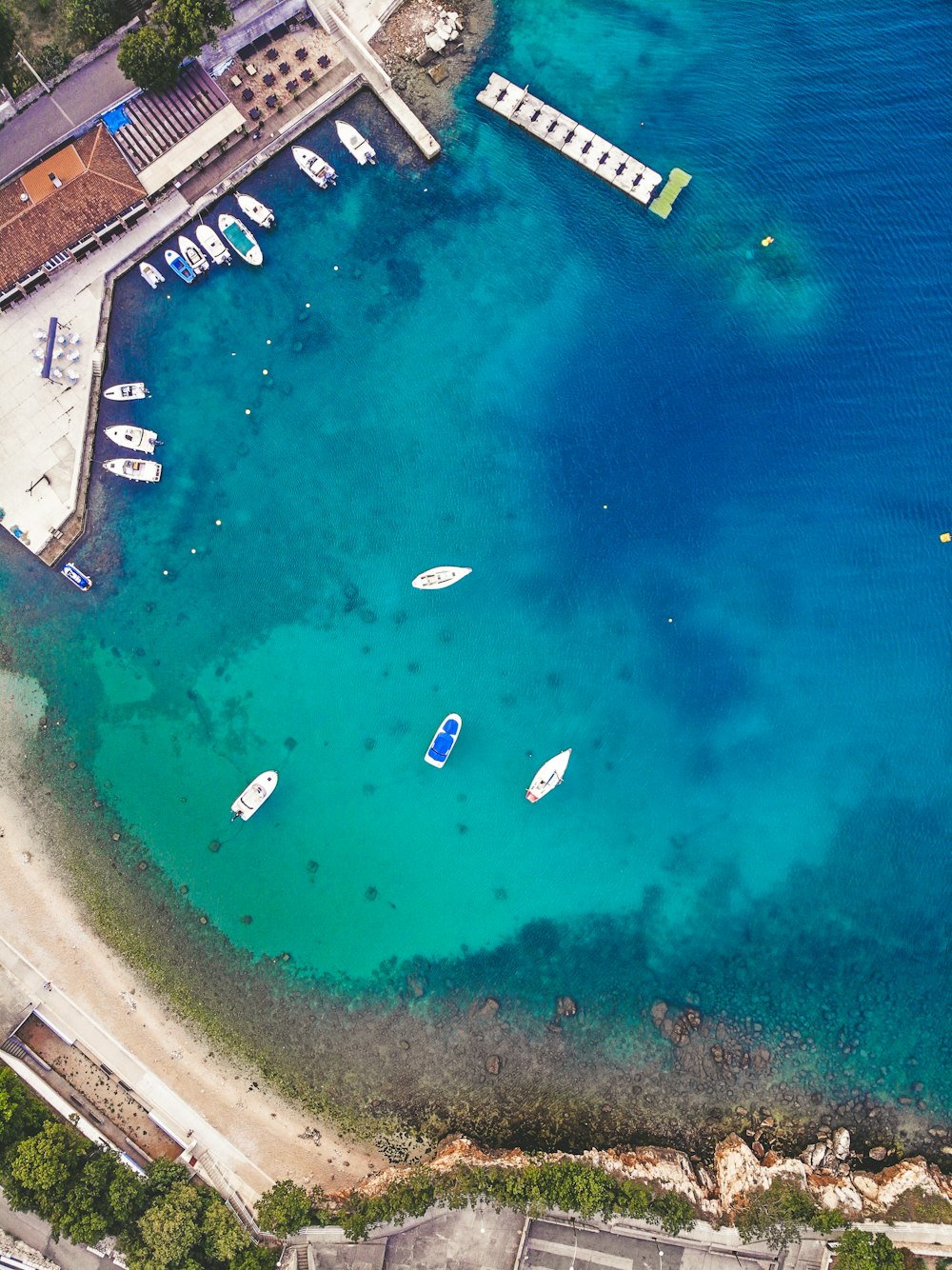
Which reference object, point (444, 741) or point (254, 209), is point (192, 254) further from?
point (444, 741)

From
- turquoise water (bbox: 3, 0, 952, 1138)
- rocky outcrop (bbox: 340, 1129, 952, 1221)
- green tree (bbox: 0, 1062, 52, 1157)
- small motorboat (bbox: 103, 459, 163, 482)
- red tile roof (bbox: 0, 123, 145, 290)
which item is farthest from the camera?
turquoise water (bbox: 3, 0, 952, 1138)

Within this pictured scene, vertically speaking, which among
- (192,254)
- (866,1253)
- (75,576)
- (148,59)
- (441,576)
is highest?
(148,59)

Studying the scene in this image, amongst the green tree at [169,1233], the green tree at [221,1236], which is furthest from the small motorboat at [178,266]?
the green tree at [221,1236]

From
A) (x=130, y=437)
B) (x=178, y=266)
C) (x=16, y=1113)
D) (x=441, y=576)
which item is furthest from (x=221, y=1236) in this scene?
(x=178, y=266)

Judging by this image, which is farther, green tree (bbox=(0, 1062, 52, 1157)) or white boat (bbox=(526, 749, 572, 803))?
white boat (bbox=(526, 749, 572, 803))

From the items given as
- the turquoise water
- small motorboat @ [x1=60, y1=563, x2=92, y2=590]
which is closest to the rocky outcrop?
the turquoise water

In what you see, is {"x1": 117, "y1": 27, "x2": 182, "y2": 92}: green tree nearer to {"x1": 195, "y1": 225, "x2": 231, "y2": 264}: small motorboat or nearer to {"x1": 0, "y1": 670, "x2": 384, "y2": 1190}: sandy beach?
{"x1": 195, "y1": 225, "x2": 231, "y2": 264}: small motorboat
